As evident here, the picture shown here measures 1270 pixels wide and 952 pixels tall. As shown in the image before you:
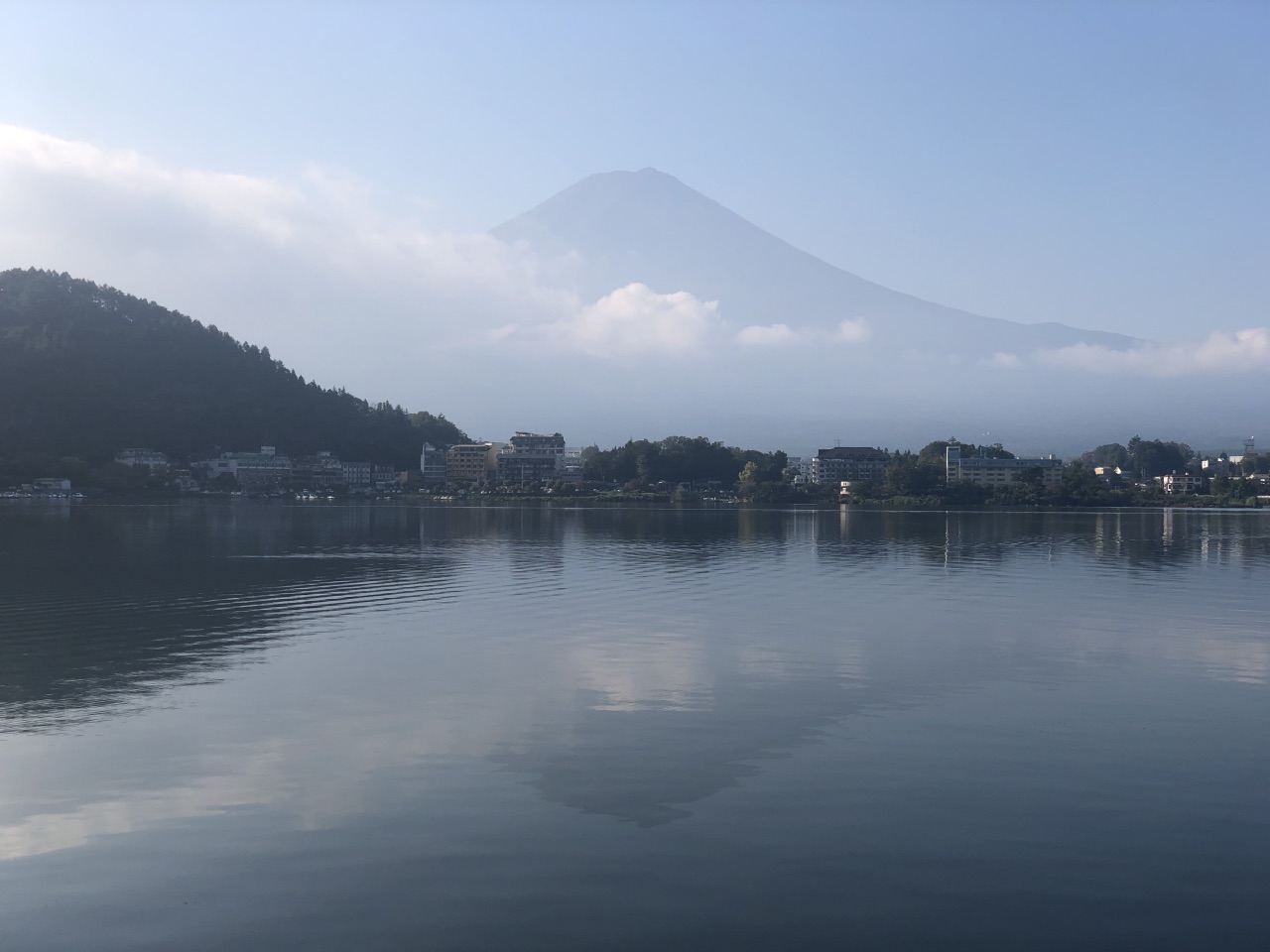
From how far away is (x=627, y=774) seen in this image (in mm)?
9672

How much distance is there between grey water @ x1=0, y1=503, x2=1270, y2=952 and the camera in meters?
6.75

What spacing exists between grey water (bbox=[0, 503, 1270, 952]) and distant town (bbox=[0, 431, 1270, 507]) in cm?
9192

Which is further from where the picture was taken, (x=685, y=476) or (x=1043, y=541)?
(x=685, y=476)

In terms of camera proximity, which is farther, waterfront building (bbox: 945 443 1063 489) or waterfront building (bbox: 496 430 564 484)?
waterfront building (bbox: 496 430 564 484)

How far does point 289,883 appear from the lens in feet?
23.4

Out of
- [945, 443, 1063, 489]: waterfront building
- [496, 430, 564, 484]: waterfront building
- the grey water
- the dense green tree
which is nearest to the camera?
the grey water

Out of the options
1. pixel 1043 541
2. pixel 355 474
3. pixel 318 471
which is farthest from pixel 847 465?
pixel 1043 541

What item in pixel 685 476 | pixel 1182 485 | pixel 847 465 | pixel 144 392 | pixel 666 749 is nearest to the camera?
pixel 666 749

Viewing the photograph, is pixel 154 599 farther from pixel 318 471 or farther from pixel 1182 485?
pixel 1182 485

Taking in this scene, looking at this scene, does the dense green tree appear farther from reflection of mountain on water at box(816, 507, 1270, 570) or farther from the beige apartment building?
reflection of mountain on water at box(816, 507, 1270, 570)

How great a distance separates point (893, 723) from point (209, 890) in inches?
284

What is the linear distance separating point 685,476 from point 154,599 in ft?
386

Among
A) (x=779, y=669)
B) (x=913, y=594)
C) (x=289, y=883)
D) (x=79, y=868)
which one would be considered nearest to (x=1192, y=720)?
(x=779, y=669)

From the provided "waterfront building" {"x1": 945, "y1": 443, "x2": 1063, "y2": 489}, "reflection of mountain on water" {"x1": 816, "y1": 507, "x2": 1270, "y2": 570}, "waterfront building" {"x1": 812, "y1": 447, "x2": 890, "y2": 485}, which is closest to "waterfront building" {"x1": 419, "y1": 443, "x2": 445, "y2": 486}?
"waterfront building" {"x1": 812, "y1": 447, "x2": 890, "y2": 485}
